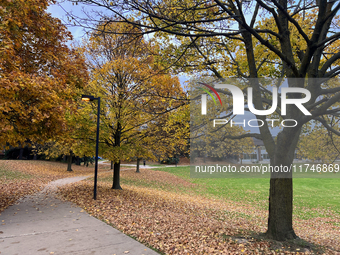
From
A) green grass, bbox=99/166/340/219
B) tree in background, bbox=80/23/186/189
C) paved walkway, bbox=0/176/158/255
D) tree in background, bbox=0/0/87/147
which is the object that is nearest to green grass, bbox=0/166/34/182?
green grass, bbox=99/166/340/219

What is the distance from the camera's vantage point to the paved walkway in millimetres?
4539

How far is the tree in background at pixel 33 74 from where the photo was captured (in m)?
6.22

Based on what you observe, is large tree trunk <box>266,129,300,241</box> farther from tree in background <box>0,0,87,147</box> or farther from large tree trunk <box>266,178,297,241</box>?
tree in background <box>0,0,87,147</box>

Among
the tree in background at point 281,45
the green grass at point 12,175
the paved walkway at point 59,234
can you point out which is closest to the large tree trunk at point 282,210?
the tree in background at point 281,45

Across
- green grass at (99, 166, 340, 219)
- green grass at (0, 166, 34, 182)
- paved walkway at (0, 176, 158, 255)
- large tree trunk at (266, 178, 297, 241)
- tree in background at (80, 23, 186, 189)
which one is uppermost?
tree in background at (80, 23, 186, 189)

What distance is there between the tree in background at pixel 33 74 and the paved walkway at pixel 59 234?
96.0 inches

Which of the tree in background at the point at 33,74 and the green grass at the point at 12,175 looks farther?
the green grass at the point at 12,175

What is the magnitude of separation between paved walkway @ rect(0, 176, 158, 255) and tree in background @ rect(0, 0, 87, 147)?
8.00 feet

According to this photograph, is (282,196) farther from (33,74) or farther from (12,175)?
(12,175)

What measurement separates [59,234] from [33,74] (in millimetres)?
5000

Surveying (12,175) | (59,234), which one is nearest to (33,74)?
(59,234)

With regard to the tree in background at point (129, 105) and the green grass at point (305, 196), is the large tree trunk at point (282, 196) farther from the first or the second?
the green grass at point (305, 196)

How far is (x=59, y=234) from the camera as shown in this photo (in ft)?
17.9

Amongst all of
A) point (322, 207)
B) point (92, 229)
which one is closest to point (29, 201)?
point (92, 229)
